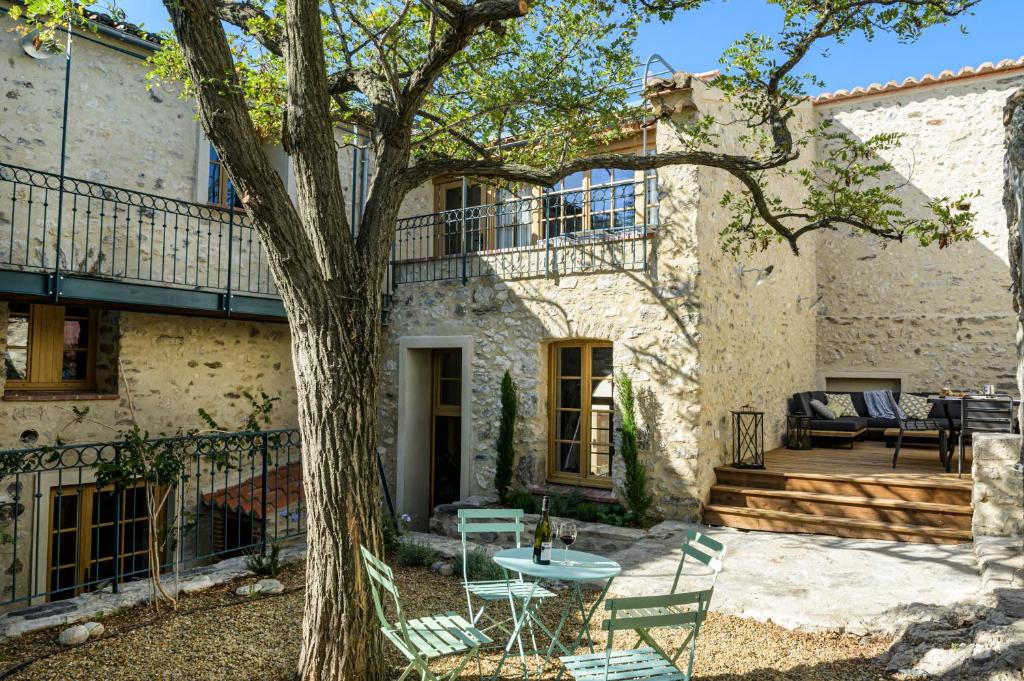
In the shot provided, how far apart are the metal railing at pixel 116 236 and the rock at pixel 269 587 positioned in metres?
3.29

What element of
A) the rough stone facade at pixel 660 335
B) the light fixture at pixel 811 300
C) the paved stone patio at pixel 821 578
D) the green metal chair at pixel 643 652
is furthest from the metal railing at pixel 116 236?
the light fixture at pixel 811 300

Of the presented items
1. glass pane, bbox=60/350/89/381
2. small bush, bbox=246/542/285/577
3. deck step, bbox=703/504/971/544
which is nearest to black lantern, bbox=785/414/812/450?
deck step, bbox=703/504/971/544

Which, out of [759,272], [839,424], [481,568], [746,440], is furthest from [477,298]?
[839,424]

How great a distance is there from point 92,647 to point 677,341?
17.3 feet

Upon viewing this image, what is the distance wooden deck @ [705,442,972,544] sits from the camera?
5992 mm

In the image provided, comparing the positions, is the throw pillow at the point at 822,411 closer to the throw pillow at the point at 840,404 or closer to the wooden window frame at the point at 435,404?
the throw pillow at the point at 840,404

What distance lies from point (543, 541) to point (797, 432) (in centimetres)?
668

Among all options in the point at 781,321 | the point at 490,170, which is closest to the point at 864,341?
the point at 781,321

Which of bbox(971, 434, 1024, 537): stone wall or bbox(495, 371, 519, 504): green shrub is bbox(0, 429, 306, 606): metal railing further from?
bbox(971, 434, 1024, 537): stone wall

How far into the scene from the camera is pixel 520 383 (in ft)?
26.2

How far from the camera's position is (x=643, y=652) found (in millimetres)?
3021

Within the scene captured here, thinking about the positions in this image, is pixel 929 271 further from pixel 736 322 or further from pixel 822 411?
pixel 736 322

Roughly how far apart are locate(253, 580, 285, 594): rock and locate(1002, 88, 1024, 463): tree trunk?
4.57m

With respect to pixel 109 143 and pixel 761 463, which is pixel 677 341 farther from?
pixel 109 143
